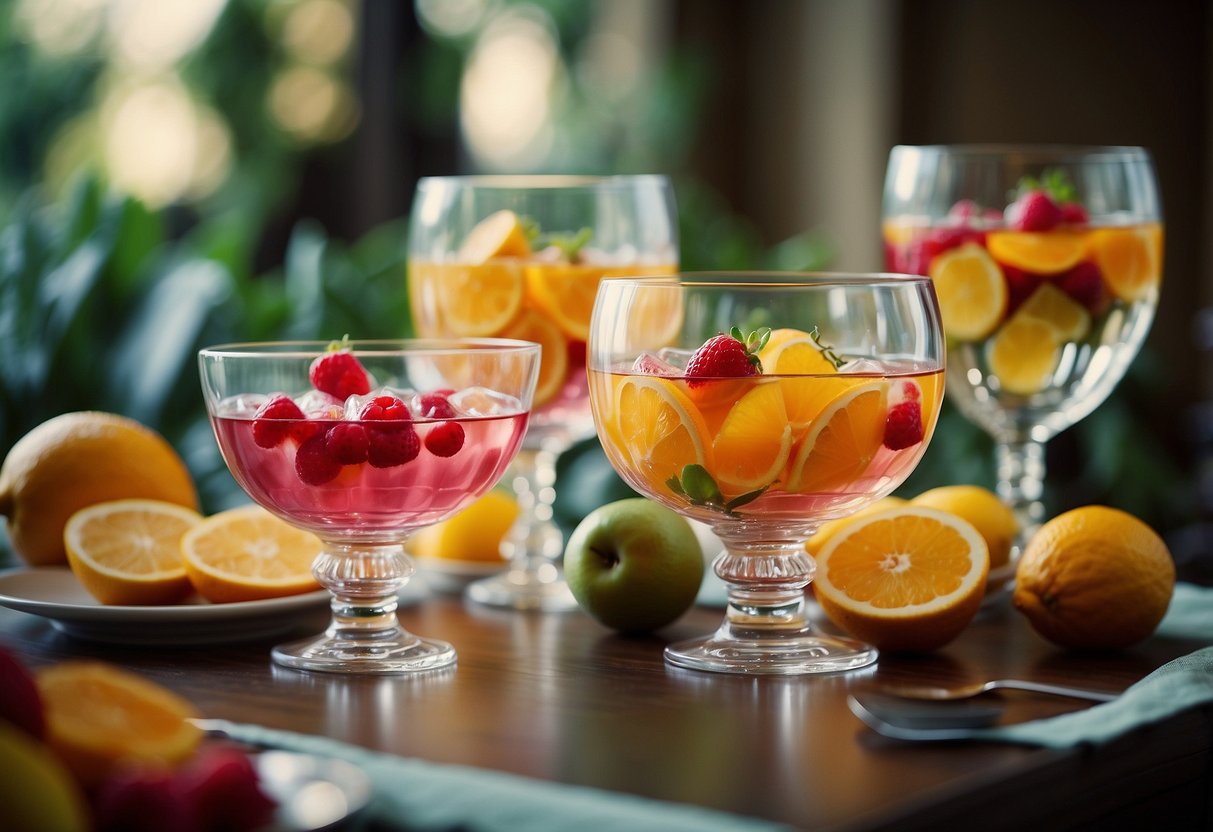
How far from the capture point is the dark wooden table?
0.86m

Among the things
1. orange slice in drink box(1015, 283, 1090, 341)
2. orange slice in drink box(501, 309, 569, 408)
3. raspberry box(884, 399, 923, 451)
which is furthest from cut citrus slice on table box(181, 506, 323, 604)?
orange slice in drink box(1015, 283, 1090, 341)

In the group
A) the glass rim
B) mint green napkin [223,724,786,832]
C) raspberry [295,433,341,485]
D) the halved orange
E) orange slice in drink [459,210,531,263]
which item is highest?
orange slice in drink [459,210,531,263]

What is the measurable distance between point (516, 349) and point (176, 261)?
1.35 metres

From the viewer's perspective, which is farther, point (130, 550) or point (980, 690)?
point (130, 550)

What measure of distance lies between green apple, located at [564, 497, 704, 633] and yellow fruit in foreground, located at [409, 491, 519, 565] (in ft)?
0.97

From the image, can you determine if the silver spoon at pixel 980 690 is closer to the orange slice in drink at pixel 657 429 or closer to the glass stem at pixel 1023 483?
the orange slice in drink at pixel 657 429

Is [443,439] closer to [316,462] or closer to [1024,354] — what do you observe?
[316,462]

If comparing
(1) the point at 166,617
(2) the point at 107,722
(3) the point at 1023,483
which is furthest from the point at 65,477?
(3) the point at 1023,483

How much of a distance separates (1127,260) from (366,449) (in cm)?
81

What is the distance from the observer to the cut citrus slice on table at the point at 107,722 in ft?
2.57

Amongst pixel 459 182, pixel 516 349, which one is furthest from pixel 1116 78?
pixel 516 349

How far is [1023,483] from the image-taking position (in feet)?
4.95

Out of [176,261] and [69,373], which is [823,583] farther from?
[176,261]

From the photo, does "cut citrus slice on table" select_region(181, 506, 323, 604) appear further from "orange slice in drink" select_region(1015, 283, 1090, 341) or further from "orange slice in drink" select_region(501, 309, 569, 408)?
"orange slice in drink" select_region(1015, 283, 1090, 341)
